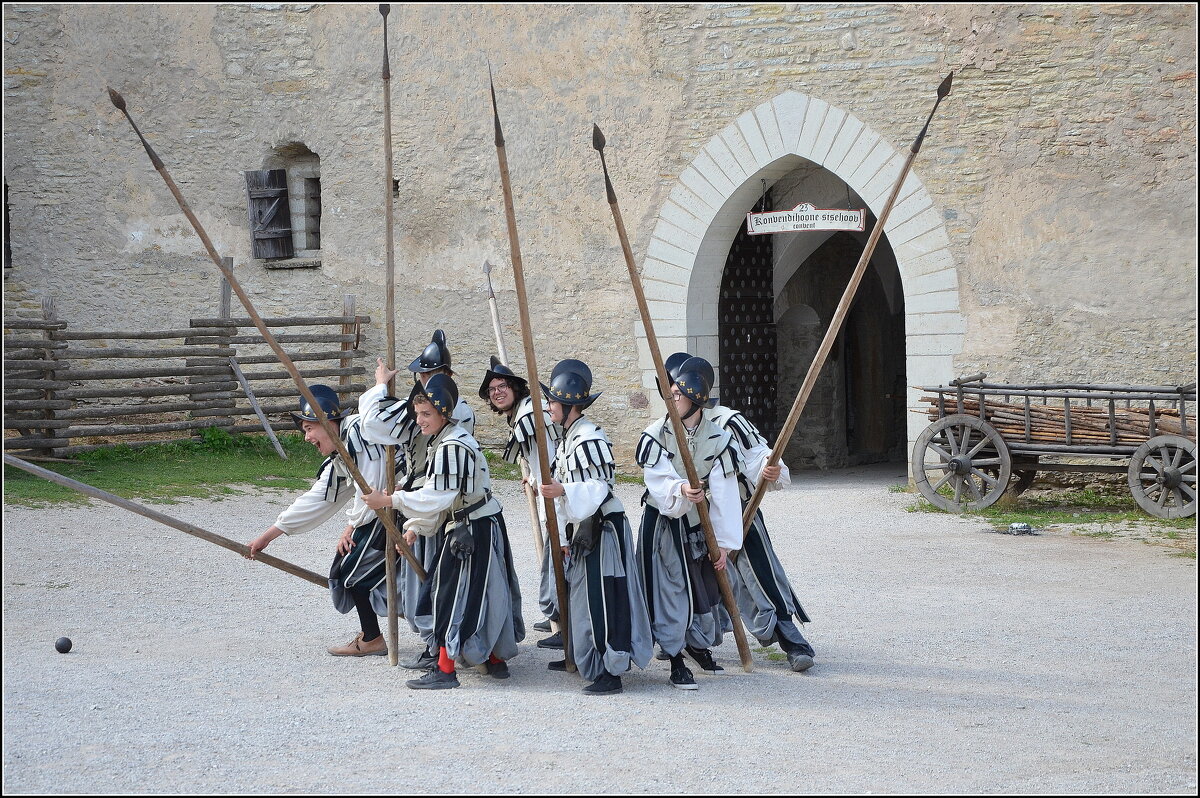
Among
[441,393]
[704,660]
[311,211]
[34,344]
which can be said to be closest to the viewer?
[441,393]

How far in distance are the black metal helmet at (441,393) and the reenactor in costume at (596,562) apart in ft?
1.35

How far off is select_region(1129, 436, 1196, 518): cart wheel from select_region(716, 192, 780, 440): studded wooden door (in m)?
4.42

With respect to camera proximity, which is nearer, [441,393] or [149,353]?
[441,393]

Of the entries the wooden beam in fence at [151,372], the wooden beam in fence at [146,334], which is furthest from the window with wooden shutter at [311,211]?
the wooden beam in fence at [151,372]

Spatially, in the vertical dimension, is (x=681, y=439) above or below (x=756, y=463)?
above

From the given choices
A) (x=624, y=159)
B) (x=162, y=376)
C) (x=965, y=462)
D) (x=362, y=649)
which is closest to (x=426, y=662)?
(x=362, y=649)

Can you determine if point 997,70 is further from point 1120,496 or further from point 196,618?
A: point 196,618

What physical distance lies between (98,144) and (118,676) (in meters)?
9.53

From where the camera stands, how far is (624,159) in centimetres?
1174

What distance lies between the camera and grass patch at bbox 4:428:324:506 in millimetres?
9422

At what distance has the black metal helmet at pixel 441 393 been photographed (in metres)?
5.12

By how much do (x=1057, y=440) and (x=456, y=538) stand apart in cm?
577

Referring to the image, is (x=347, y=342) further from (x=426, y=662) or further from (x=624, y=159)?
(x=426, y=662)

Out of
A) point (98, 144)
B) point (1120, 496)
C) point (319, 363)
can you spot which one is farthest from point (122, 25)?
point (1120, 496)
